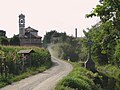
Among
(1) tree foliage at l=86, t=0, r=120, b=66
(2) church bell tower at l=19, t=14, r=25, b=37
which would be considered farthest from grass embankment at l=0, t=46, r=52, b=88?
(2) church bell tower at l=19, t=14, r=25, b=37

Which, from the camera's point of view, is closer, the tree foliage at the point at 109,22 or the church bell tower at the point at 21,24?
the tree foliage at the point at 109,22

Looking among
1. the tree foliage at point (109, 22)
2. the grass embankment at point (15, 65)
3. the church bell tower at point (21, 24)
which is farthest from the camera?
the church bell tower at point (21, 24)

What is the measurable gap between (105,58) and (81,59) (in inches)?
728

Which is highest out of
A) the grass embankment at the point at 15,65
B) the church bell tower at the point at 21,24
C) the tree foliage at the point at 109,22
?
the church bell tower at the point at 21,24

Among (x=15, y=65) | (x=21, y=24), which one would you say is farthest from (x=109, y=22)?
(x=21, y=24)

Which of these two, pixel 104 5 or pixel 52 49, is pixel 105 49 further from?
pixel 52 49

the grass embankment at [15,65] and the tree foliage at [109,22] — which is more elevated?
the tree foliage at [109,22]

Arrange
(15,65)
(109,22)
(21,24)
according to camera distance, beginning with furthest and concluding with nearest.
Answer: (21,24), (15,65), (109,22)

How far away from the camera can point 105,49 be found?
116 ft

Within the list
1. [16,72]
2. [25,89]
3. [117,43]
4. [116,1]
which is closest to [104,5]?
[116,1]

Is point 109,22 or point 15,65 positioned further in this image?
point 15,65

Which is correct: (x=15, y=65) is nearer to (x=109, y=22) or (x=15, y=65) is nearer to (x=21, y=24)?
(x=109, y=22)

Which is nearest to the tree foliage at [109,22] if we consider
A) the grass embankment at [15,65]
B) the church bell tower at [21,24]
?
the grass embankment at [15,65]

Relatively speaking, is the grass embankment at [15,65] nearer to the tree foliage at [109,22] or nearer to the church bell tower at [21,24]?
the tree foliage at [109,22]
